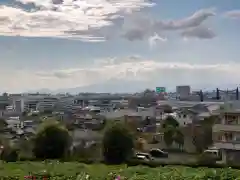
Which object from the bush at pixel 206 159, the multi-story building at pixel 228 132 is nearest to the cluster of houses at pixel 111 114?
the multi-story building at pixel 228 132

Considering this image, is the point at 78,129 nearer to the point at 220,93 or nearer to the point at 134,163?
the point at 134,163

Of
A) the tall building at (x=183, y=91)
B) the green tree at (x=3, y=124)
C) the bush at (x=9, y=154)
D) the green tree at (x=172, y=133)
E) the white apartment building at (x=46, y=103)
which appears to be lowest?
the bush at (x=9, y=154)

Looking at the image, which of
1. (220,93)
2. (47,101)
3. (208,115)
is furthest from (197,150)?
(47,101)

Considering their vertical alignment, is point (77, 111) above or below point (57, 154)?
above

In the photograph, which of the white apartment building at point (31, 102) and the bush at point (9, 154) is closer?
the bush at point (9, 154)

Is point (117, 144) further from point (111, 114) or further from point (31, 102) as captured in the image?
point (31, 102)

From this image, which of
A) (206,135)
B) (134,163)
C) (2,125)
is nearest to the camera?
(134,163)

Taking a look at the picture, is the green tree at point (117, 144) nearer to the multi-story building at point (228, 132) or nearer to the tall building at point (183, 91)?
the multi-story building at point (228, 132)
